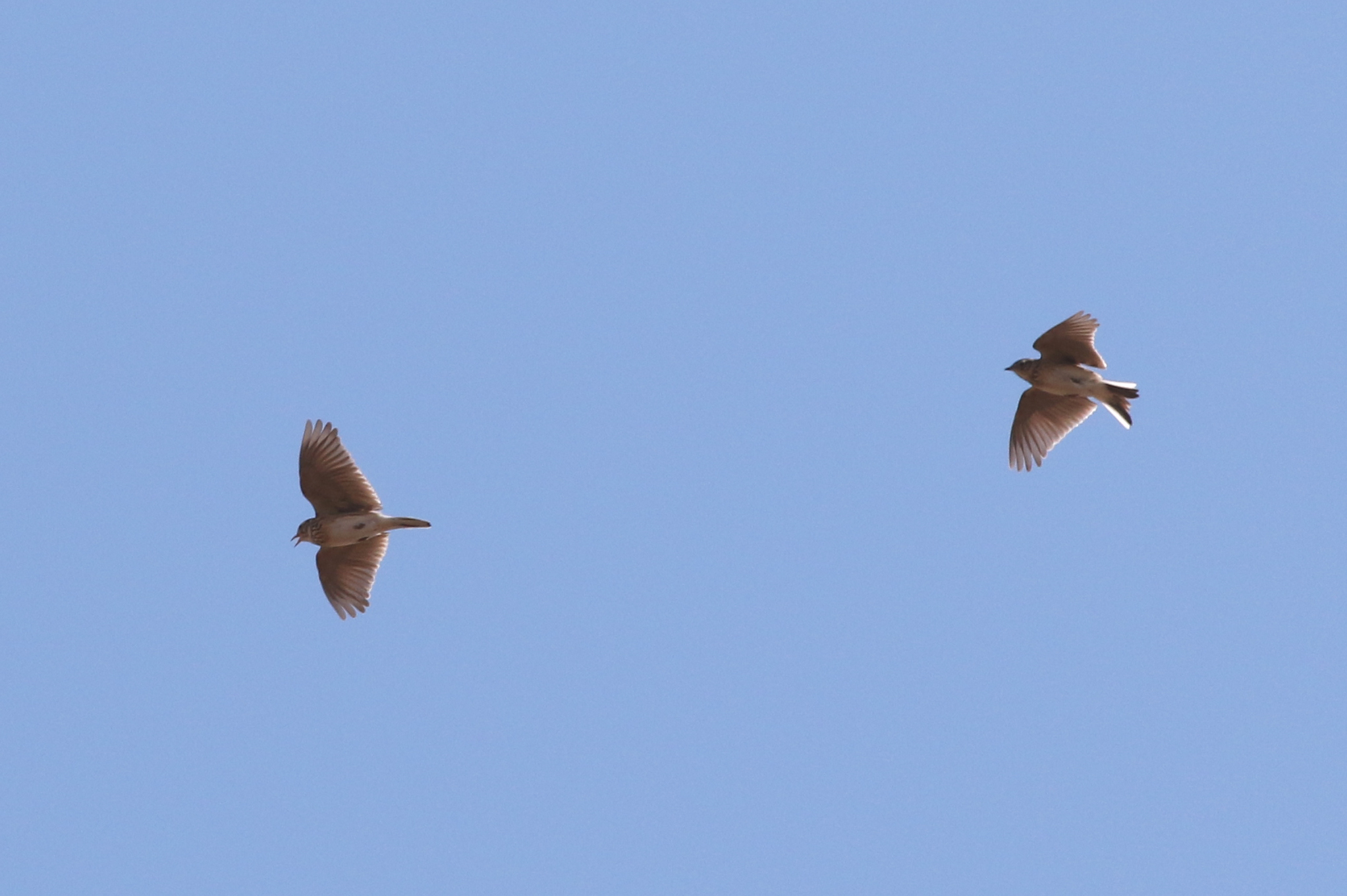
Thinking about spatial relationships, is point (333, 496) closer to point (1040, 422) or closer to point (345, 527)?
point (345, 527)

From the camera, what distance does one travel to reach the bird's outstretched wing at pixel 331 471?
55.4 ft

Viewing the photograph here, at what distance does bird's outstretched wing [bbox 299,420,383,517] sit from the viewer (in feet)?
55.4

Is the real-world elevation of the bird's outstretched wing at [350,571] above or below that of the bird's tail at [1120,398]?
below

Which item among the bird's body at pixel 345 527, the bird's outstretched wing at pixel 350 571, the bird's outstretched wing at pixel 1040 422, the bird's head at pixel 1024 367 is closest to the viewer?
the bird's body at pixel 345 527

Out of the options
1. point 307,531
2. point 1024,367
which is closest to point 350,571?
point 307,531

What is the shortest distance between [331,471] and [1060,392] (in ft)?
29.7

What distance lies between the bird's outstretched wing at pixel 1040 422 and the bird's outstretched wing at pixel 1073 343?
29.3 inches

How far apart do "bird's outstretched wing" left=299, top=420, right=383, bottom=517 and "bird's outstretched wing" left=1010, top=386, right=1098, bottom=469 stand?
8587 millimetres

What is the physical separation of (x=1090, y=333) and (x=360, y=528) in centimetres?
918

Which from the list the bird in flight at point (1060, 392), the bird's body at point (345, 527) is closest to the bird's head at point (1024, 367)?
the bird in flight at point (1060, 392)

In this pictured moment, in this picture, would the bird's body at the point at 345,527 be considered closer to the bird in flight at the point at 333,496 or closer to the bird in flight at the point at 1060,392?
the bird in flight at the point at 333,496

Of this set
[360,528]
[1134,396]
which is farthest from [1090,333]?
[360,528]

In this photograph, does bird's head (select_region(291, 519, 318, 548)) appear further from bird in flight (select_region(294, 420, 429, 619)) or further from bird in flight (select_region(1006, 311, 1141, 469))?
bird in flight (select_region(1006, 311, 1141, 469))

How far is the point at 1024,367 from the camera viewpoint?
61.3 ft
